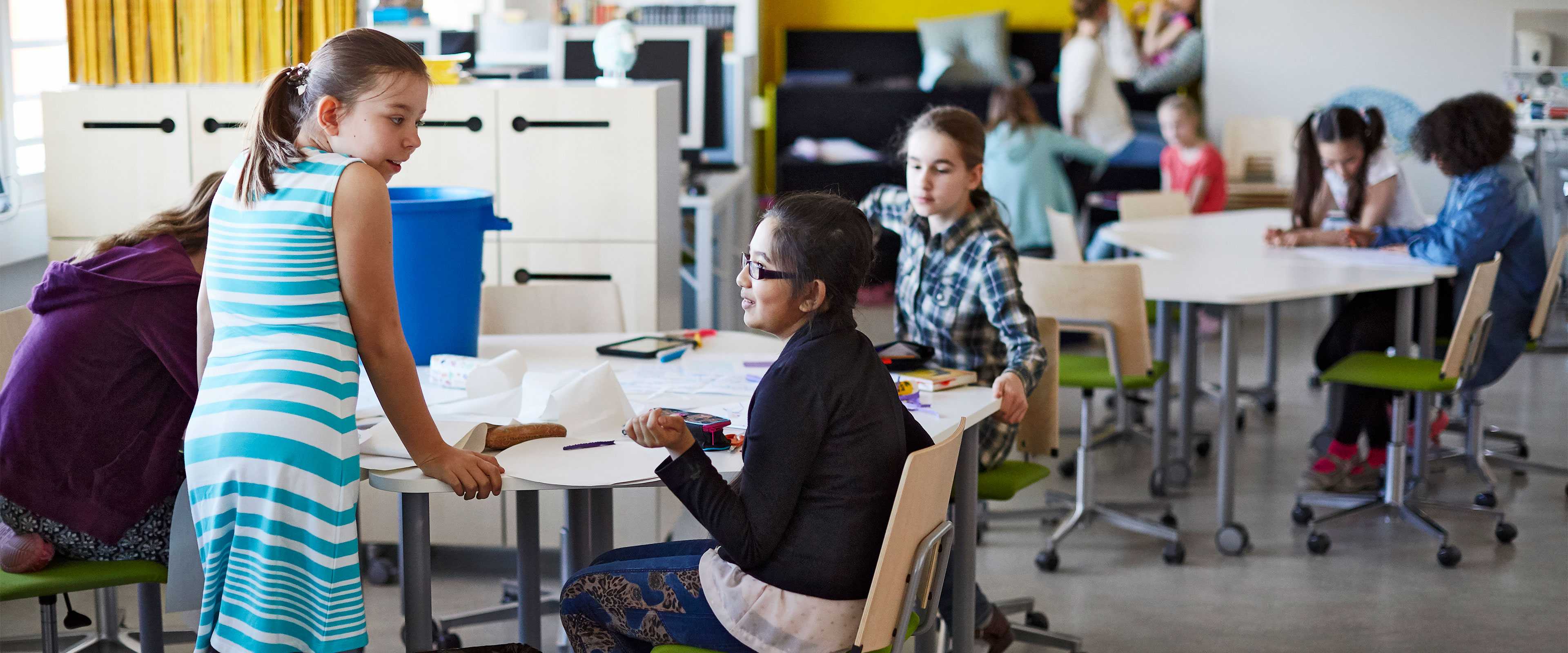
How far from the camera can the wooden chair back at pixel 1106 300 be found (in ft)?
11.3

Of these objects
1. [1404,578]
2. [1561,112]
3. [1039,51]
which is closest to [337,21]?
[1404,578]

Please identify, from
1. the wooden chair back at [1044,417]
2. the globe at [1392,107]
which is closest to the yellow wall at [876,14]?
the globe at [1392,107]

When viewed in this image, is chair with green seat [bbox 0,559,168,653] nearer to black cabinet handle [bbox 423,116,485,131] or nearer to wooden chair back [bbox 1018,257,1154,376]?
black cabinet handle [bbox 423,116,485,131]

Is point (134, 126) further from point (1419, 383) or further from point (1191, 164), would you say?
point (1191, 164)

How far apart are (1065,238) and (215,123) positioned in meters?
2.63

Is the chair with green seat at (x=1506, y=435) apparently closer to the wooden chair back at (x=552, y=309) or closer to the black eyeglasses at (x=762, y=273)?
the wooden chair back at (x=552, y=309)

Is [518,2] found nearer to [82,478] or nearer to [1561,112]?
[82,478]

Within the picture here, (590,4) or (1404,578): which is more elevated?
(590,4)

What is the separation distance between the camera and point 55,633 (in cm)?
234

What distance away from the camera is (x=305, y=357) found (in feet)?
5.75

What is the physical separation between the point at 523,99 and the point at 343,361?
1.69 meters

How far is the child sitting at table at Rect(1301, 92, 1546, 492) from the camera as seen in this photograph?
383cm

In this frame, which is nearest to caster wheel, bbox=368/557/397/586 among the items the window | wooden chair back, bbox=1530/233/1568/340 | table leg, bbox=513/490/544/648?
table leg, bbox=513/490/544/648

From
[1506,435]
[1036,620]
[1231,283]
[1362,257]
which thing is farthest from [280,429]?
[1506,435]
